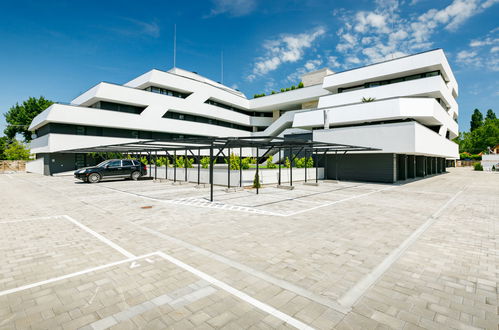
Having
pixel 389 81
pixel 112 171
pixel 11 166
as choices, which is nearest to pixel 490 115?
pixel 389 81

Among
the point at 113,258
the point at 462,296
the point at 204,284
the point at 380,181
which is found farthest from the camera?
the point at 380,181

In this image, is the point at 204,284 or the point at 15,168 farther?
the point at 15,168

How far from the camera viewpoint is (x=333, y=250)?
18.2 feet

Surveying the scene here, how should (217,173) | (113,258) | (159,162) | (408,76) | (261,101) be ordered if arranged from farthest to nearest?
(261,101) → (408,76) → (159,162) → (217,173) → (113,258)

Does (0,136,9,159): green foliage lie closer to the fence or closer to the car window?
the fence

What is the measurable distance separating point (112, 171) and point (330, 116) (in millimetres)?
21611

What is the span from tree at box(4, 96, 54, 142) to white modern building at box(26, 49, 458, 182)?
23311 millimetres

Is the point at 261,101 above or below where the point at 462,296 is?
above

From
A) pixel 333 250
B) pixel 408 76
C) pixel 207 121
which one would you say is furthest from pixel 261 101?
pixel 333 250

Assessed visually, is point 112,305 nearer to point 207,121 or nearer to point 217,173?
point 217,173

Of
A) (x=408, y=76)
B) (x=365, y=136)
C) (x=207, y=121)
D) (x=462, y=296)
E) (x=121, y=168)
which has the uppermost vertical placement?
(x=408, y=76)

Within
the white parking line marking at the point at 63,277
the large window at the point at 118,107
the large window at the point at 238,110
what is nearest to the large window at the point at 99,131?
the large window at the point at 118,107

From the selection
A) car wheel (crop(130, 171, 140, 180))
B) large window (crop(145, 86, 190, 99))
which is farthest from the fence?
car wheel (crop(130, 171, 140, 180))

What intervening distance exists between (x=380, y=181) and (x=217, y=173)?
1493 cm
